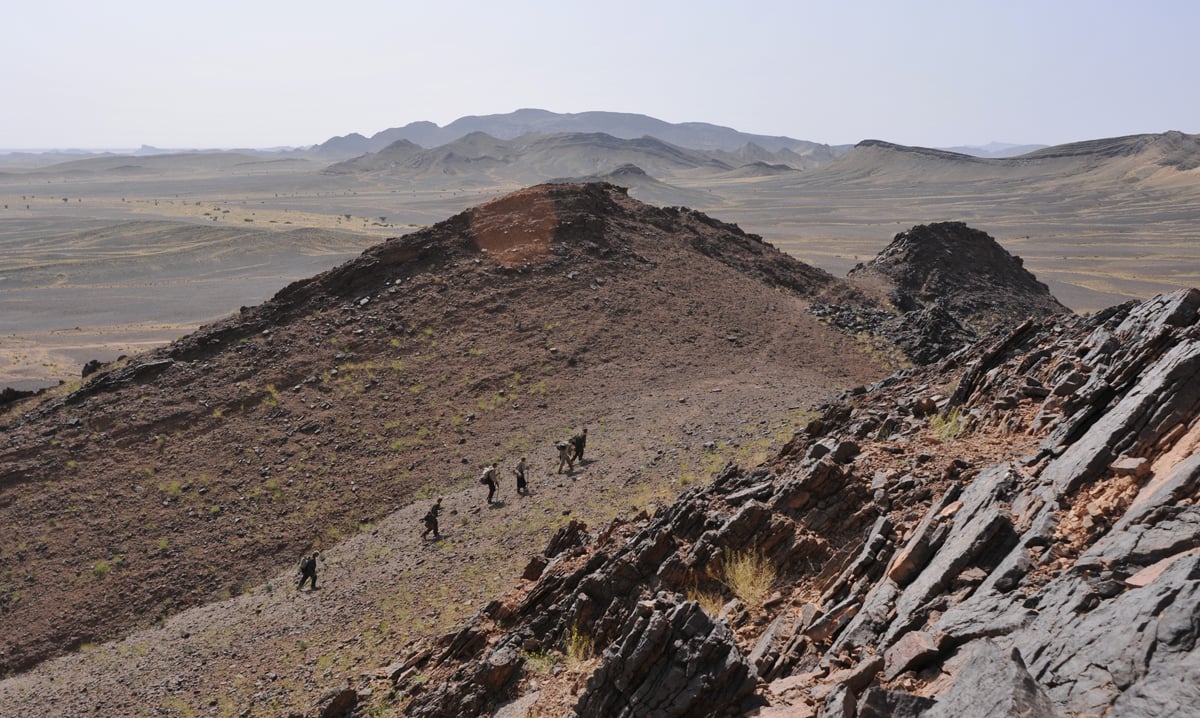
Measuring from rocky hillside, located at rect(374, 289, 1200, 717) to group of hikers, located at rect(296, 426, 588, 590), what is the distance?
5110 mm

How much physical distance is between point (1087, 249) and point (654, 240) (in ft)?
254

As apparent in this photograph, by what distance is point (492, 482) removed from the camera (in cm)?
2009

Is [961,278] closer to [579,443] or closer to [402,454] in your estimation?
[579,443]

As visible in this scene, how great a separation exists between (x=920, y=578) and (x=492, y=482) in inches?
530

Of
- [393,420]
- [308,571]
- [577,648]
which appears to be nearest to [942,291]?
[393,420]

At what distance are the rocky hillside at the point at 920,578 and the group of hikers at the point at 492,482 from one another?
511 cm

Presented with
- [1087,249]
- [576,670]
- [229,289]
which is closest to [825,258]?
[1087,249]

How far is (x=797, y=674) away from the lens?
7.92 meters

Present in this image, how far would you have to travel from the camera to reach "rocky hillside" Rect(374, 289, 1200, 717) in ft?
19.1

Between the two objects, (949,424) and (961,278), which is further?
(961,278)

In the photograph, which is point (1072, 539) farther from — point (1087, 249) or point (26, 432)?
point (1087, 249)

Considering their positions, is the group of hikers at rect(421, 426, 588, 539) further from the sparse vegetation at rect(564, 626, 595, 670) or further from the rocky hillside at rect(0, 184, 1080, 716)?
the sparse vegetation at rect(564, 626, 595, 670)

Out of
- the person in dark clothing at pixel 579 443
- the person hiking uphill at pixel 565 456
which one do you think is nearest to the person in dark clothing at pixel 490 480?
the person hiking uphill at pixel 565 456

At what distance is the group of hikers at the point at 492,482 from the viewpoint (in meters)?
17.6
